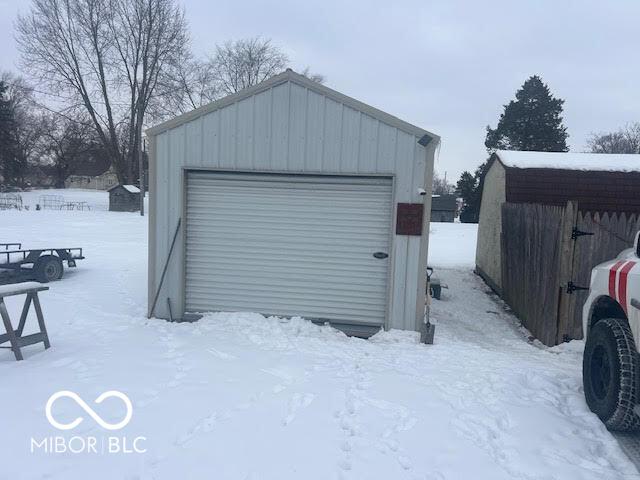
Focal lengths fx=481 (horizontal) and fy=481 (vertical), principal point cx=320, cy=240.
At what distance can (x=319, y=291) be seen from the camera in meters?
7.29

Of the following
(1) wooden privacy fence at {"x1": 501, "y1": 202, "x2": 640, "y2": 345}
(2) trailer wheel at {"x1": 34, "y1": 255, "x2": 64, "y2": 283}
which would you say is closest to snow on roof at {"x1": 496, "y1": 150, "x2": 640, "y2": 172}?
(1) wooden privacy fence at {"x1": 501, "y1": 202, "x2": 640, "y2": 345}

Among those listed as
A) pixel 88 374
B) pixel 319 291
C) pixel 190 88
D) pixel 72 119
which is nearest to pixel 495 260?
pixel 319 291

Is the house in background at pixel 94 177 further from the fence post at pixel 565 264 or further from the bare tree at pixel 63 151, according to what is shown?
the fence post at pixel 565 264

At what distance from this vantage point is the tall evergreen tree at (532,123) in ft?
124

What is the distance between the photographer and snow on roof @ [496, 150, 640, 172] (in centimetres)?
1110

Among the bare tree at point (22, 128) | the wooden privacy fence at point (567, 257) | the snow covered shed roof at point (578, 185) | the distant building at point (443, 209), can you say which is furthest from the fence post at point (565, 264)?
the bare tree at point (22, 128)

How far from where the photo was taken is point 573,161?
1160 centimetres

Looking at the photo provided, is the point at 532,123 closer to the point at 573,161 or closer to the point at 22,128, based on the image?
the point at 573,161

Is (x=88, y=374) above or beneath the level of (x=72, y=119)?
beneath

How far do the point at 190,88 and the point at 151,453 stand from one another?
134ft

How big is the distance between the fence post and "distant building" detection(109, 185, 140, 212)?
31879 mm

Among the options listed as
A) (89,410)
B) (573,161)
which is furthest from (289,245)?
(573,161)

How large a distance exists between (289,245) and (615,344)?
456 centimetres

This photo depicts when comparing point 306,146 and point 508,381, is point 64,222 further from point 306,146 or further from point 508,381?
point 508,381
